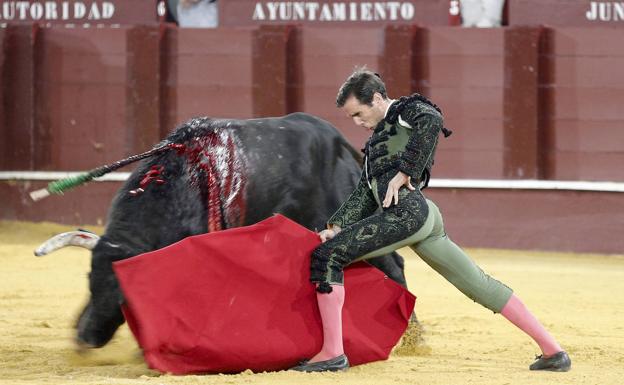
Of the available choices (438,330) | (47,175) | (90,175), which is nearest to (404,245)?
(90,175)

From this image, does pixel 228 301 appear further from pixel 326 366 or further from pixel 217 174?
pixel 217 174

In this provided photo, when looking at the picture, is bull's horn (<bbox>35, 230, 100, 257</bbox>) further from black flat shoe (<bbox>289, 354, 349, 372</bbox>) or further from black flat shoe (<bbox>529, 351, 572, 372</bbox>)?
black flat shoe (<bbox>529, 351, 572, 372</bbox>)

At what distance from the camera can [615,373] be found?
12.7 ft

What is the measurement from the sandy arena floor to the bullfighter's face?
71cm

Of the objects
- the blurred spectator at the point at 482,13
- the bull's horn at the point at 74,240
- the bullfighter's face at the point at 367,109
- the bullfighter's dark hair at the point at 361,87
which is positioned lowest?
the bull's horn at the point at 74,240

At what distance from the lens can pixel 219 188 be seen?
174 inches

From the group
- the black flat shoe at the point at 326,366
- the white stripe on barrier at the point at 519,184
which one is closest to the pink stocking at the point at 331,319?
the black flat shoe at the point at 326,366

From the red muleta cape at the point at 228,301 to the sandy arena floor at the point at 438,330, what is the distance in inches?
3.1

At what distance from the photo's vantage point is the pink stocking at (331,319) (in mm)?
3723

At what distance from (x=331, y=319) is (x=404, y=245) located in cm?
29

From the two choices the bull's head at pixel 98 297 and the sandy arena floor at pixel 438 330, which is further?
the bull's head at pixel 98 297

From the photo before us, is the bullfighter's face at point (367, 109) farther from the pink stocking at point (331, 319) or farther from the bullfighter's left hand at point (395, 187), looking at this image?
the pink stocking at point (331, 319)

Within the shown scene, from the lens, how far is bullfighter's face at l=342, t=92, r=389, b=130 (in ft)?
12.3

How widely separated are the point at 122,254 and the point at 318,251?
666 mm
